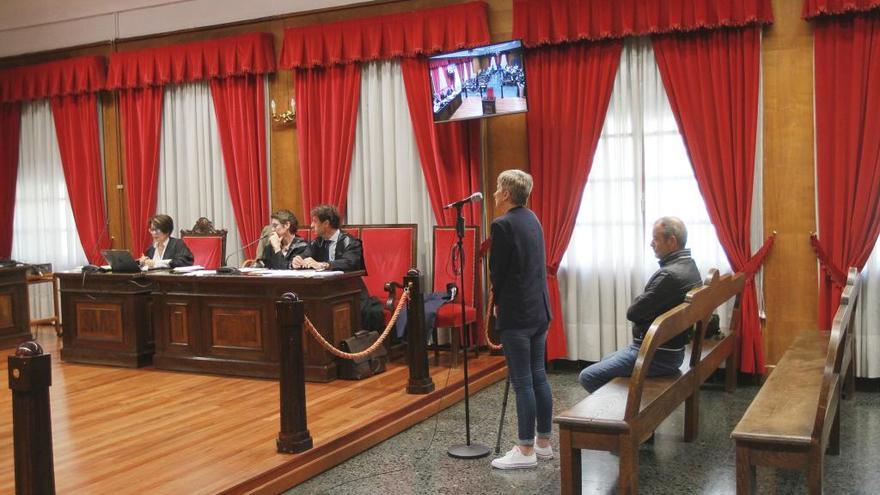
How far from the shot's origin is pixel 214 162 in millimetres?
8047

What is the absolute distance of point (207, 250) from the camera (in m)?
7.46

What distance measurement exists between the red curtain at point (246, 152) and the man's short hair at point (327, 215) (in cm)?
154

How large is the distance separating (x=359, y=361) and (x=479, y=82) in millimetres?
2248

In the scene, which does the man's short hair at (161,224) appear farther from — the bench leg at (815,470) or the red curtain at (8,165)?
the bench leg at (815,470)

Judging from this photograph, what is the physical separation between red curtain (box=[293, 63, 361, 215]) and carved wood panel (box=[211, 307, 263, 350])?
1.68m

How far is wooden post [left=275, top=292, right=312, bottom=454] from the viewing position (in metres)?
4.10

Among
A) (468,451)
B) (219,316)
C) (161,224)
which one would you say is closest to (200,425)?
Answer: (219,316)

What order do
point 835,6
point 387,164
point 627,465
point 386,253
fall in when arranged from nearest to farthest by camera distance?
1. point 627,465
2. point 835,6
3. point 386,253
4. point 387,164

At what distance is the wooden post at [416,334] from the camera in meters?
5.28

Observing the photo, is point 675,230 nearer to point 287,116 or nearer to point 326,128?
point 326,128

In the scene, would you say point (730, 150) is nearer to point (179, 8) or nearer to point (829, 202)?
point (829, 202)

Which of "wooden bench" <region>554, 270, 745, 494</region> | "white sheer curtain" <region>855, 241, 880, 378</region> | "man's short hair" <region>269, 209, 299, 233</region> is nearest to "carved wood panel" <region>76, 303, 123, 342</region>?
"man's short hair" <region>269, 209, 299, 233</region>

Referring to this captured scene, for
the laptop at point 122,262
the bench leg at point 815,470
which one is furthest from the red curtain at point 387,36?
the bench leg at point 815,470

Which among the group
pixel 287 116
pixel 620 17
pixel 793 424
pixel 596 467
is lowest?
pixel 596 467
